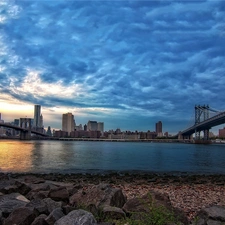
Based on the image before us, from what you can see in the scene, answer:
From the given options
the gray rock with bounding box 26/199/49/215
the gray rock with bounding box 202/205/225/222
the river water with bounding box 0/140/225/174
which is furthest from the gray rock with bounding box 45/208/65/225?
the river water with bounding box 0/140/225/174

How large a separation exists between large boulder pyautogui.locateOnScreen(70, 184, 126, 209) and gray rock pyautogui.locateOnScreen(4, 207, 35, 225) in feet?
5.68

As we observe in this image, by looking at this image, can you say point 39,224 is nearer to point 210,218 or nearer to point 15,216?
point 15,216

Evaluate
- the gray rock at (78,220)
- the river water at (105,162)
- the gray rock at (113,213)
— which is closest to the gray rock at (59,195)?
the gray rock at (113,213)

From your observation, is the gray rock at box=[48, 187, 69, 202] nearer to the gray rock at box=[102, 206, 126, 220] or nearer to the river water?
the gray rock at box=[102, 206, 126, 220]

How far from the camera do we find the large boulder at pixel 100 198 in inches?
266

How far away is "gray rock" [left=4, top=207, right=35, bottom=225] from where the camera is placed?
5.02m

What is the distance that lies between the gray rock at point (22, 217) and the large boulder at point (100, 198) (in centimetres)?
173

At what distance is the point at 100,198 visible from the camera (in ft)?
22.5

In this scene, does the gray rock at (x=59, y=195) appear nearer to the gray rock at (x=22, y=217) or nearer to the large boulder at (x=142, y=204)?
the large boulder at (x=142, y=204)

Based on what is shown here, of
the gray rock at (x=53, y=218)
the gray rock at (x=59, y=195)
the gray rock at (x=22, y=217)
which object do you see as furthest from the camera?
the gray rock at (x=59, y=195)

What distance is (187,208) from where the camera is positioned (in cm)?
830

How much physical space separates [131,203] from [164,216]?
2011 mm

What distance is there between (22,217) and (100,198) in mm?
2283

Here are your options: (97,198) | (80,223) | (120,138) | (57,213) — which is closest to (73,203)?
(97,198)
